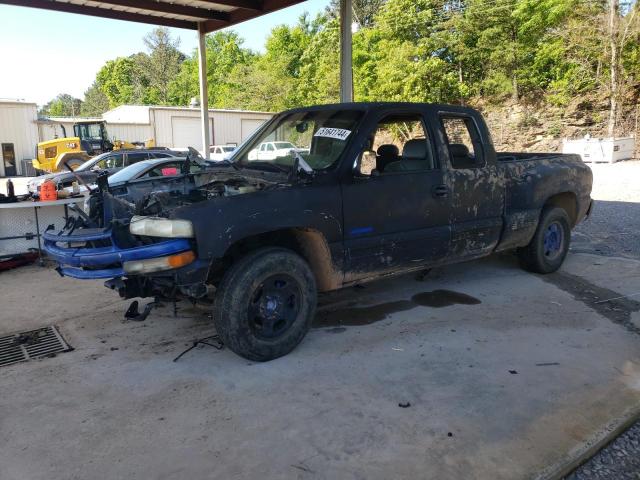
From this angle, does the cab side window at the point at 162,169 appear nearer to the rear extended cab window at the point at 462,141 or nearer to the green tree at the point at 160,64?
the rear extended cab window at the point at 462,141

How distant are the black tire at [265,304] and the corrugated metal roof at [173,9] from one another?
730 cm

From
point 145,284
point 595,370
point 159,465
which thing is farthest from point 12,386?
point 595,370

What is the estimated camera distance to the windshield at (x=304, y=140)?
4242 millimetres

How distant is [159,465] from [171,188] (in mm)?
2875

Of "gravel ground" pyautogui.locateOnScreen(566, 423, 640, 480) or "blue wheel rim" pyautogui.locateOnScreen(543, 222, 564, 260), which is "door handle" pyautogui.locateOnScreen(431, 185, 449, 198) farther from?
"gravel ground" pyautogui.locateOnScreen(566, 423, 640, 480)


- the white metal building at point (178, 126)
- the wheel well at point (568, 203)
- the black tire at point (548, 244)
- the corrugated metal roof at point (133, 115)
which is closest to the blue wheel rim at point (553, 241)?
the black tire at point (548, 244)

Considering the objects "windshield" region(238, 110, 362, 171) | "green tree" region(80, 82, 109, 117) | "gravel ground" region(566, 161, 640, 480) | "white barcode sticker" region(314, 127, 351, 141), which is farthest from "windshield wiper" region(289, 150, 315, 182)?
"green tree" region(80, 82, 109, 117)

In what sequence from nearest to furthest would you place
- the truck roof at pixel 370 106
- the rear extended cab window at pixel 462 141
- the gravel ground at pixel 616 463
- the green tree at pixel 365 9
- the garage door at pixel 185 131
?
the gravel ground at pixel 616 463 < the truck roof at pixel 370 106 < the rear extended cab window at pixel 462 141 < the garage door at pixel 185 131 < the green tree at pixel 365 9

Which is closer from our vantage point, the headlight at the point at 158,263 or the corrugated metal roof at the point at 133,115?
the headlight at the point at 158,263

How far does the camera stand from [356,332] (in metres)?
4.36

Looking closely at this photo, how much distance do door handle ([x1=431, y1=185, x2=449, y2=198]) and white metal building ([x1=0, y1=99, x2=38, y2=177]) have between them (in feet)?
110

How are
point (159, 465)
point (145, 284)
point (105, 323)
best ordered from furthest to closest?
1. point (105, 323)
2. point (145, 284)
3. point (159, 465)

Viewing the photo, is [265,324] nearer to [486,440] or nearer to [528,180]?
[486,440]

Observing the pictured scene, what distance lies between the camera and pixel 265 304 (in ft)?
12.3
